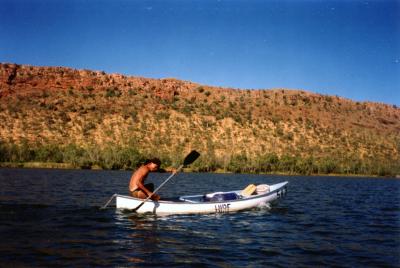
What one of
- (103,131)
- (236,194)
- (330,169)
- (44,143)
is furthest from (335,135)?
(236,194)

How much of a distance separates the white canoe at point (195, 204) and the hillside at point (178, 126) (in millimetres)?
22515

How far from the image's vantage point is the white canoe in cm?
1404

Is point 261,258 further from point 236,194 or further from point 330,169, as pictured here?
point 330,169

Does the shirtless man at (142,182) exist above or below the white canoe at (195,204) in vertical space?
above

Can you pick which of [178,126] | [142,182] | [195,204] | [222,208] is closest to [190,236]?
[195,204]

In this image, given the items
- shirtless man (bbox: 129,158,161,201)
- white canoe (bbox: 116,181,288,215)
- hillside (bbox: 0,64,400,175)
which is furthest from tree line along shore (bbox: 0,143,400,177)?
shirtless man (bbox: 129,158,161,201)

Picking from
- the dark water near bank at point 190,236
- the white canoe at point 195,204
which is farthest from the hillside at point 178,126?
the dark water near bank at point 190,236

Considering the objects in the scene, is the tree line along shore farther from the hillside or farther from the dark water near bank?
the dark water near bank

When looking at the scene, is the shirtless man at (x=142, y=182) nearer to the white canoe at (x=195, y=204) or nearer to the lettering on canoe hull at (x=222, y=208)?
the white canoe at (x=195, y=204)

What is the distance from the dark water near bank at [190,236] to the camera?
8.74m

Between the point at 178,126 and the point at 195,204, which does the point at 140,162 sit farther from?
the point at 195,204

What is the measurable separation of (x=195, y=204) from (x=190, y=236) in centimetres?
358

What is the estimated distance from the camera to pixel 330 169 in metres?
44.3

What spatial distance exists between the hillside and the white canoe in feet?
73.9
